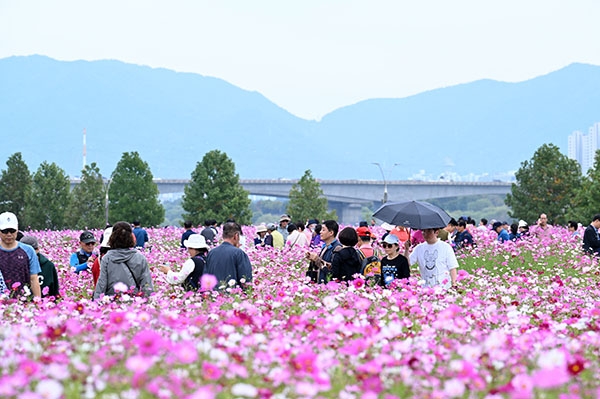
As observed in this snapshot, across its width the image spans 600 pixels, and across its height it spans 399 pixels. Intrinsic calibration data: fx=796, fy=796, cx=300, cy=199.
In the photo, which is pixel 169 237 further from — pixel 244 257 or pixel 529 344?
pixel 529 344

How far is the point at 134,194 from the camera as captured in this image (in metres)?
47.3

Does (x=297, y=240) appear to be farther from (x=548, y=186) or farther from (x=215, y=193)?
(x=548, y=186)

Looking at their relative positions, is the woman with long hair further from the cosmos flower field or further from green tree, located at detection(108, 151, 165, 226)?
green tree, located at detection(108, 151, 165, 226)

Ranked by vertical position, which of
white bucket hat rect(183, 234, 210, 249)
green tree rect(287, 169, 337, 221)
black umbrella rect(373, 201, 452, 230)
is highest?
black umbrella rect(373, 201, 452, 230)

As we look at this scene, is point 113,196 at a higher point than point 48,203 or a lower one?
higher

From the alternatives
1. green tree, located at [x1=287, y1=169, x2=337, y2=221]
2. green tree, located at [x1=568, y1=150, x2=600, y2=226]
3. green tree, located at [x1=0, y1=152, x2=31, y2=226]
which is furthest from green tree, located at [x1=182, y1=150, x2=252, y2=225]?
green tree, located at [x1=568, y1=150, x2=600, y2=226]

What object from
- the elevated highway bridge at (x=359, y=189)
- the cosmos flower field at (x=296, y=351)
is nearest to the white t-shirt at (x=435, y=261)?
the cosmos flower field at (x=296, y=351)

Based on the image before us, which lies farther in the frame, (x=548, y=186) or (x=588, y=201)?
(x=548, y=186)

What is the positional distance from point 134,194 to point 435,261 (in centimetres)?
3975

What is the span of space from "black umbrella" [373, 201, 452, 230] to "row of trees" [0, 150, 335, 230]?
35.8 m

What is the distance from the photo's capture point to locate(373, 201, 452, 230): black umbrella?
10492 mm

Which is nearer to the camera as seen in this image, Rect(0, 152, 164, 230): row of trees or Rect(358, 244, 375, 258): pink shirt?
Rect(358, 244, 375, 258): pink shirt

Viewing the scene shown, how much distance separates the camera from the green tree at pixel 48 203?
45062 millimetres

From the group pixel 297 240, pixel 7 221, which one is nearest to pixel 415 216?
pixel 7 221
